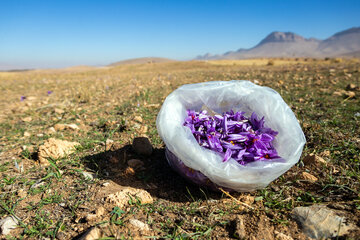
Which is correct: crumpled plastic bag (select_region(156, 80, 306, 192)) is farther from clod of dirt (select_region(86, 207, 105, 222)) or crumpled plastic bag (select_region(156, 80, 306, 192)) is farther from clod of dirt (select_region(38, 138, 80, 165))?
clod of dirt (select_region(38, 138, 80, 165))

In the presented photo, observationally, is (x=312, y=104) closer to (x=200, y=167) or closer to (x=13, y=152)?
(x=200, y=167)

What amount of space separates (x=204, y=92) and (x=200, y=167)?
976mm

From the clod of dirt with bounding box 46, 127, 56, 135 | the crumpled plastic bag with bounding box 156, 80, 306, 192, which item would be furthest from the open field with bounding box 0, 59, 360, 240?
the crumpled plastic bag with bounding box 156, 80, 306, 192

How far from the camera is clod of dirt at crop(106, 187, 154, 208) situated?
5.37 ft

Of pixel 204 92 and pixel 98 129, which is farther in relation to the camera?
pixel 98 129

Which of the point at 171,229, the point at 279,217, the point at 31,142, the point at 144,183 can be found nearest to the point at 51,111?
the point at 31,142

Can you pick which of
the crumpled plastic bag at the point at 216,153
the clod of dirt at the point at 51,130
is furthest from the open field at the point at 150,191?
the crumpled plastic bag at the point at 216,153

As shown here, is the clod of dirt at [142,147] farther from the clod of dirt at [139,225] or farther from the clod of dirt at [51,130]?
the clod of dirt at [51,130]

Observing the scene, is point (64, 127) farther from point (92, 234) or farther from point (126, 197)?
point (92, 234)

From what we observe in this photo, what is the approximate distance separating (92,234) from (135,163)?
89cm

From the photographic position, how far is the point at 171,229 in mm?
1479

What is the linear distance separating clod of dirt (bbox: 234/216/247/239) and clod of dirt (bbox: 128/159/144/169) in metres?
1.04

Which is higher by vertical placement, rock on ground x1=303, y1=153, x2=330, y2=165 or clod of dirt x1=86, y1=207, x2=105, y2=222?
rock on ground x1=303, y1=153, x2=330, y2=165

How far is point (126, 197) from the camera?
5.49 ft
